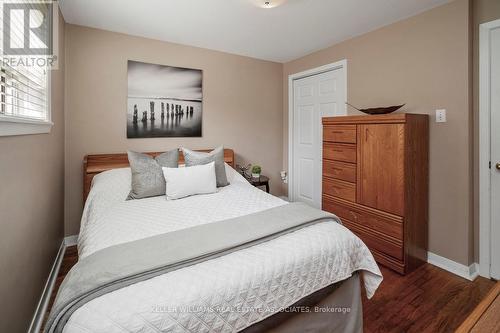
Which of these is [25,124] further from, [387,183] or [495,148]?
[495,148]

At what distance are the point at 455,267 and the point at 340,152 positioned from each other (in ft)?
4.64

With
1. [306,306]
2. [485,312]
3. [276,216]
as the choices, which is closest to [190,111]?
[276,216]

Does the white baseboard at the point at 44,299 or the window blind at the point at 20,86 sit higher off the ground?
the window blind at the point at 20,86

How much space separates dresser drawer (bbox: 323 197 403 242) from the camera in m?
2.24

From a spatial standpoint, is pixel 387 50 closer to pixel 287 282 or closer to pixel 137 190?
pixel 287 282

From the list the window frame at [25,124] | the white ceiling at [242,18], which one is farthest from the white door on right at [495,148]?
the window frame at [25,124]

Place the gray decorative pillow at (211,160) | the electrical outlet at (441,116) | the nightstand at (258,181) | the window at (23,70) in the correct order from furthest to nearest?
the nightstand at (258,181), the gray decorative pillow at (211,160), the electrical outlet at (441,116), the window at (23,70)

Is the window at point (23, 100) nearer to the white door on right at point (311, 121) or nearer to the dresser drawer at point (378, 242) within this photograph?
the dresser drawer at point (378, 242)

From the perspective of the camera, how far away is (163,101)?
3.12 meters

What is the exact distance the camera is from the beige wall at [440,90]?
7.07 ft

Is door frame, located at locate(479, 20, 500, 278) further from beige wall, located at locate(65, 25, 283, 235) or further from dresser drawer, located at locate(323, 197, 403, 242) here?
beige wall, located at locate(65, 25, 283, 235)

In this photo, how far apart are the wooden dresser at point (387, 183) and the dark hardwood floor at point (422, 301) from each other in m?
0.16

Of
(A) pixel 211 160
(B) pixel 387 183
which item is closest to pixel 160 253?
(A) pixel 211 160

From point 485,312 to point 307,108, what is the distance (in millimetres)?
3300
